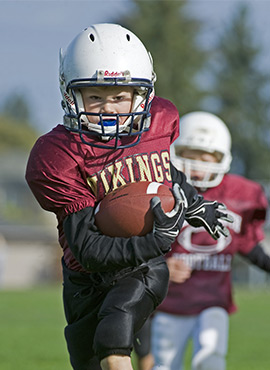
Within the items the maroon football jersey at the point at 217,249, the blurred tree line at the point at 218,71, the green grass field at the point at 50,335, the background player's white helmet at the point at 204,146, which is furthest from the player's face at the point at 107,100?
the blurred tree line at the point at 218,71

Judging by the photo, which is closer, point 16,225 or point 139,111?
point 139,111

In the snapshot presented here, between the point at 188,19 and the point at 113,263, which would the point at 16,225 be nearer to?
the point at 188,19

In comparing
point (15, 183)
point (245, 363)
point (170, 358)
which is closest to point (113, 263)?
point (170, 358)

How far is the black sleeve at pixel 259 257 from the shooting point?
5.38m

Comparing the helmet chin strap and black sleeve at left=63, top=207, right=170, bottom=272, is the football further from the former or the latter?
the helmet chin strap

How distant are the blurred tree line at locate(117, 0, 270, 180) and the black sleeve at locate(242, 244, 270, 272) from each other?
33.4 m

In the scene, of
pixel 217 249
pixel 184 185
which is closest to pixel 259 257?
pixel 217 249

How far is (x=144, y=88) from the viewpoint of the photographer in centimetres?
366

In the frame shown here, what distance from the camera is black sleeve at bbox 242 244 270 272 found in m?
5.38

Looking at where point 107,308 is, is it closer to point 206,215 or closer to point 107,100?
point 206,215

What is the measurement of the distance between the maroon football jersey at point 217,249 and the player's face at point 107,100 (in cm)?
208

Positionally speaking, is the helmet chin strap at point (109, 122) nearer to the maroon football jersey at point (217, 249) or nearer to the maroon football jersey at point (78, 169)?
the maroon football jersey at point (78, 169)

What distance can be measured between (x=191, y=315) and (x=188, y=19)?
38.3m

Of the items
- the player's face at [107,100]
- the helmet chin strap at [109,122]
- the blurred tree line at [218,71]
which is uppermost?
the player's face at [107,100]
